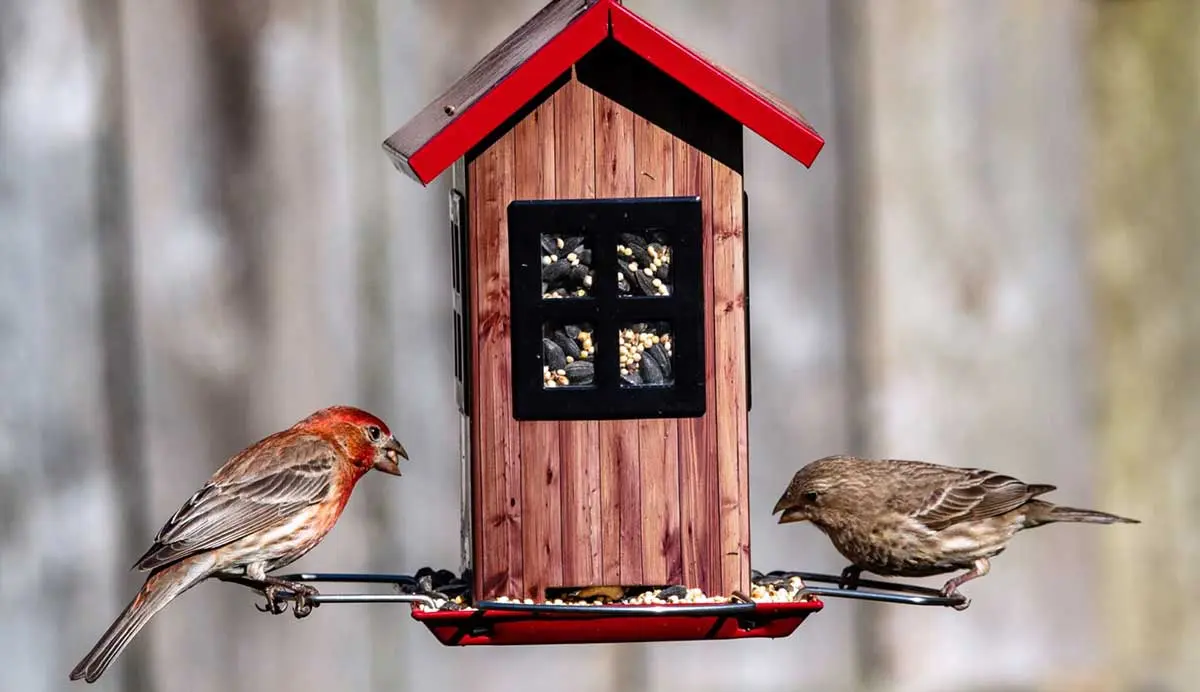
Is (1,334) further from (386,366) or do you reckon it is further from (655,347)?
(655,347)

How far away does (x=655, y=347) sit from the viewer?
4.82 metres

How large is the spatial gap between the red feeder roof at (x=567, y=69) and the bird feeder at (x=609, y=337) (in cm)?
2

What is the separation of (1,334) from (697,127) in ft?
8.33

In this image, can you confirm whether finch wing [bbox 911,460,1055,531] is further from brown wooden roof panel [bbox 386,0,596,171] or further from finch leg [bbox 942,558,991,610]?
brown wooden roof panel [bbox 386,0,596,171]

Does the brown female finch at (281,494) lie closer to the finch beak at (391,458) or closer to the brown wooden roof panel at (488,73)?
the finch beak at (391,458)

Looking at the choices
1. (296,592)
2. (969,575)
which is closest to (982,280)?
(969,575)

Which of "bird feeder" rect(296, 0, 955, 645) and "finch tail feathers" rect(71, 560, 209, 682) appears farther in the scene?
"finch tail feathers" rect(71, 560, 209, 682)

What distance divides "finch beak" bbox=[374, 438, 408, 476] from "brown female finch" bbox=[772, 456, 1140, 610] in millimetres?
1308

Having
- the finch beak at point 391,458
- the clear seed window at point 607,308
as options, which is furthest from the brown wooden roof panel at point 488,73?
the finch beak at point 391,458

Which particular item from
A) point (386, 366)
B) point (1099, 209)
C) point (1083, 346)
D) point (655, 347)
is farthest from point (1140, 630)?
point (386, 366)

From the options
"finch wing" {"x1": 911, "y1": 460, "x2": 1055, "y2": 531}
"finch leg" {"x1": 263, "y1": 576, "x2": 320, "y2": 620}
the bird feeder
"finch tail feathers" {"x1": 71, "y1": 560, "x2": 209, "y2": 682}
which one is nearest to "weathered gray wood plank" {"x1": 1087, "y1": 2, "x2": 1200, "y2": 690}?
"finch wing" {"x1": 911, "y1": 460, "x2": 1055, "y2": 531}

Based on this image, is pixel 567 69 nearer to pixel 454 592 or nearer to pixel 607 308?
pixel 607 308

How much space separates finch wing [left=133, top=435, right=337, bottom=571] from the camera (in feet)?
18.2

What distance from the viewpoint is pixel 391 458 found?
5.66 metres
